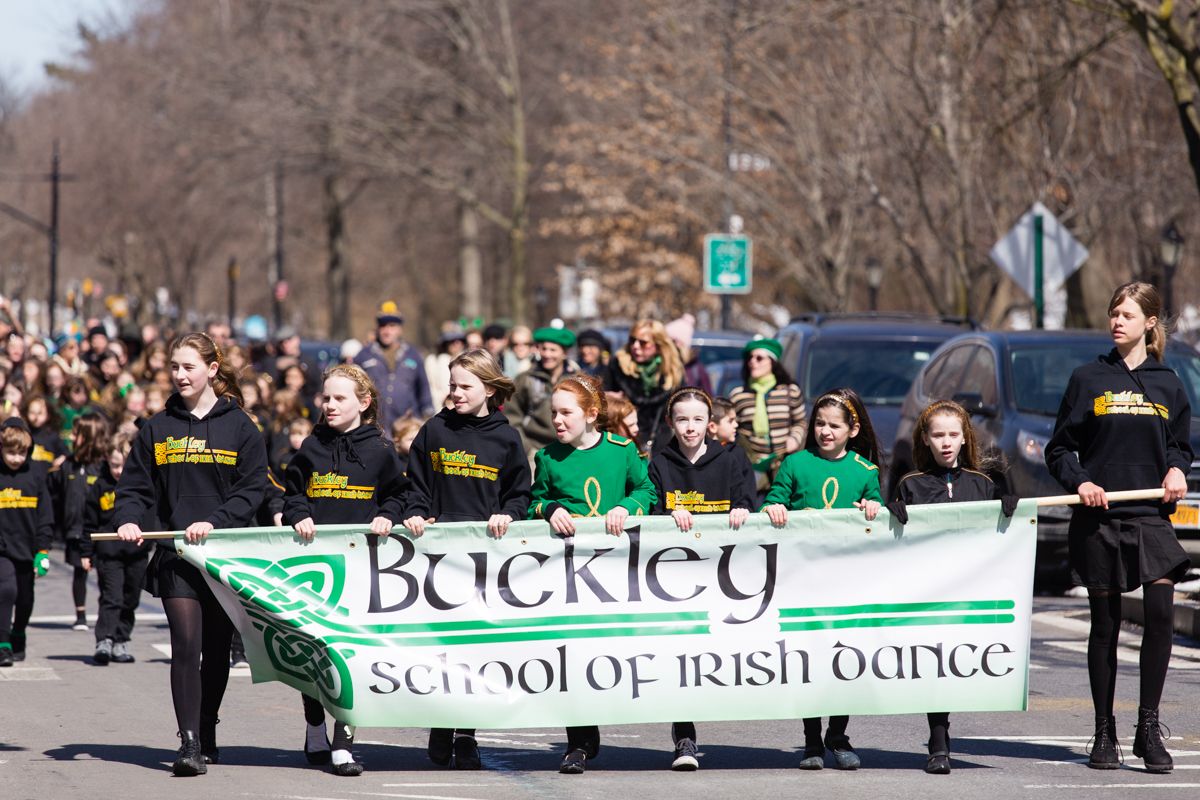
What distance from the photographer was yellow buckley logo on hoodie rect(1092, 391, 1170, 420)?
8.24m

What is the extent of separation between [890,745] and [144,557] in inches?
216

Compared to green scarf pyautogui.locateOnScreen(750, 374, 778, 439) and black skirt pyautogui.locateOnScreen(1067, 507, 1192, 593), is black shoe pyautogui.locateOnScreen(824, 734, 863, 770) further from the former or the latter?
green scarf pyautogui.locateOnScreen(750, 374, 778, 439)

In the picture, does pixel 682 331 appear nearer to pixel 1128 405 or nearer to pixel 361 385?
pixel 361 385

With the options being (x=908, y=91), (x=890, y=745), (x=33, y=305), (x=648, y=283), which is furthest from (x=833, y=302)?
(x=33, y=305)

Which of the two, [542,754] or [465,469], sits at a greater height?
[465,469]

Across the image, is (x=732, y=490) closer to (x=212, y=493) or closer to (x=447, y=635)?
(x=447, y=635)

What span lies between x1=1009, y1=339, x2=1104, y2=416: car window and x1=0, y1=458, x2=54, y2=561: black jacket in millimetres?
6727

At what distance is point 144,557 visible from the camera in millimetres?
12555

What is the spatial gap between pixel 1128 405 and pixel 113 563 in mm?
6510

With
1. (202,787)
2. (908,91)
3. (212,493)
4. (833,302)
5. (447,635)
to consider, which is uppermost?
Result: (908,91)

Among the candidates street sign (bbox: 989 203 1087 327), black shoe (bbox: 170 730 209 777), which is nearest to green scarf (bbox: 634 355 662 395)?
black shoe (bbox: 170 730 209 777)

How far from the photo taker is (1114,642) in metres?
8.26

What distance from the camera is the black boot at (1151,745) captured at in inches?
316

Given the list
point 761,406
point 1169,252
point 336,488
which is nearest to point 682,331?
point 761,406
